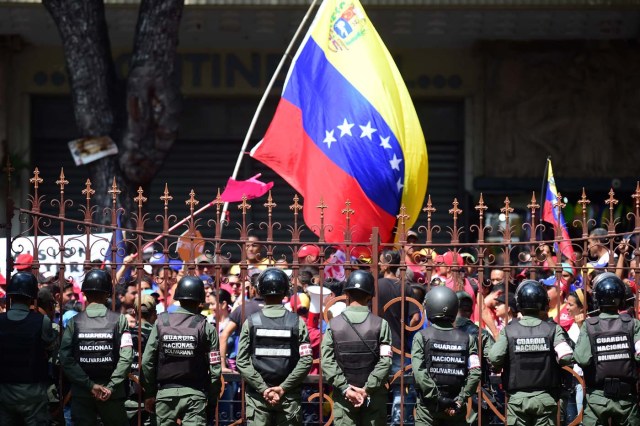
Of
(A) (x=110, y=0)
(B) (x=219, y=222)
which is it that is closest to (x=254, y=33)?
(A) (x=110, y=0)

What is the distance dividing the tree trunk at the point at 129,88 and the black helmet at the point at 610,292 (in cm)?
698

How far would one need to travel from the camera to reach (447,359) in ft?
33.7

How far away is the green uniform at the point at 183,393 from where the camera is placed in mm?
10461

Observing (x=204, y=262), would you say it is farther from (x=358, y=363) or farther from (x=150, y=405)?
(x=358, y=363)

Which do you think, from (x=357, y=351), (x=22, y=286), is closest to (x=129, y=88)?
(x=22, y=286)

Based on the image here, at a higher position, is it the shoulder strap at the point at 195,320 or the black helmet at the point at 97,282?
the black helmet at the point at 97,282

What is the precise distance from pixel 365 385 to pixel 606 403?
73.7 inches

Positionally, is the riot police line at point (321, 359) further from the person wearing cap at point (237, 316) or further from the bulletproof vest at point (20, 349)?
the person wearing cap at point (237, 316)

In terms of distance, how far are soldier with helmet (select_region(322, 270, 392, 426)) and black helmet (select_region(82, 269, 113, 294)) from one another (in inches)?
71.2

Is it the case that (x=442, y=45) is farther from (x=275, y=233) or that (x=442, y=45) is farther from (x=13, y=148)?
(x=13, y=148)

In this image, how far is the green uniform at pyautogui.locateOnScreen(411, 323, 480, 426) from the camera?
1027cm

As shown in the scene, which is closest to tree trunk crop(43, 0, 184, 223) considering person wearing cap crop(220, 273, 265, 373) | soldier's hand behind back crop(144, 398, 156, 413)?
person wearing cap crop(220, 273, 265, 373)

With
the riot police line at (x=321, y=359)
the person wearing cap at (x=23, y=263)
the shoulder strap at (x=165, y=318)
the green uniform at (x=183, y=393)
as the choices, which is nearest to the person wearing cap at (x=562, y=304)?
the riot police line at (x=321, y=359)

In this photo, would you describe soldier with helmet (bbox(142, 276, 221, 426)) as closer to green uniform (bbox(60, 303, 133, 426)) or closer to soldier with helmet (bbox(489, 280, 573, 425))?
green uniform (bbox(60, 303, 133, 426))
